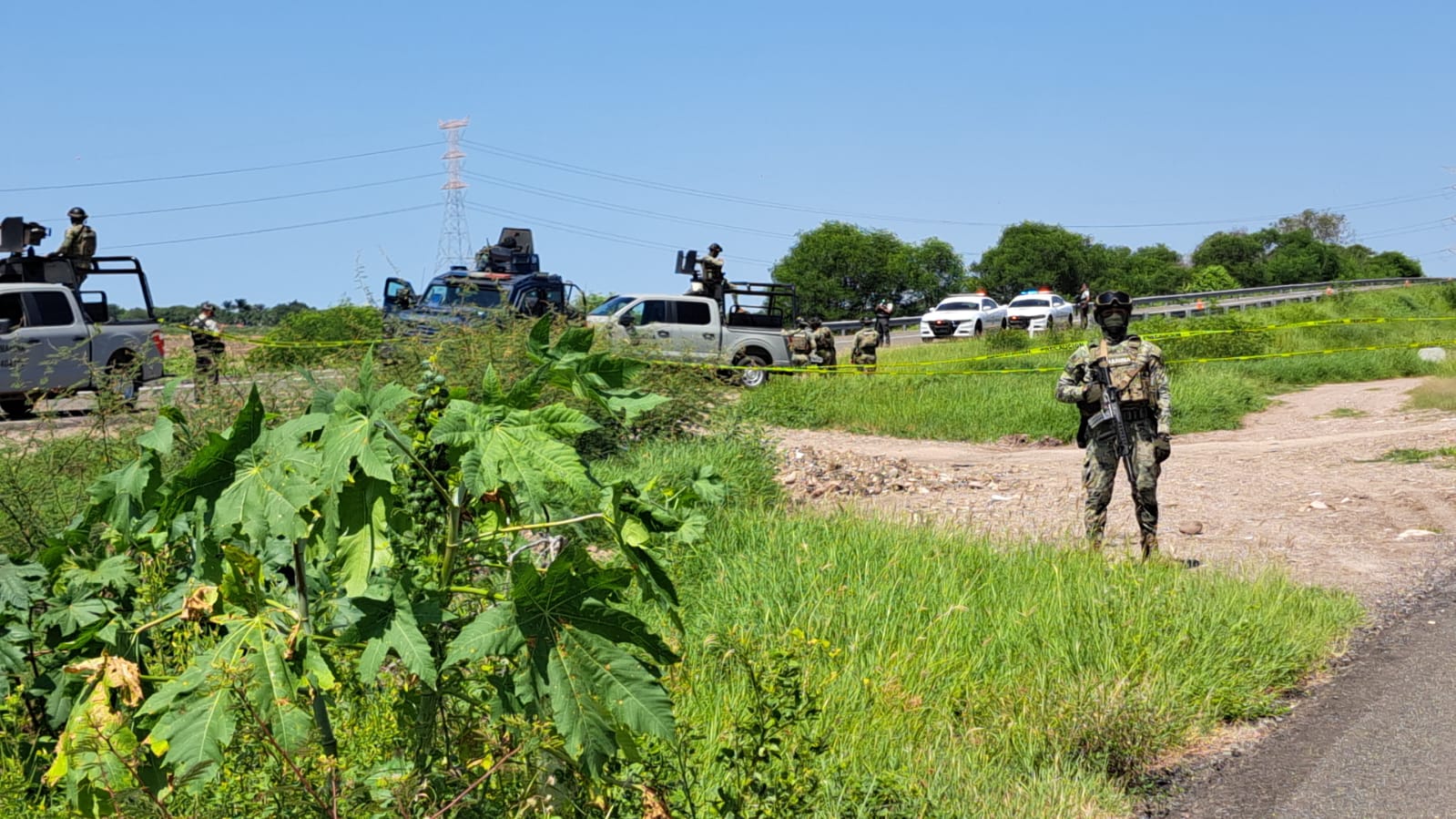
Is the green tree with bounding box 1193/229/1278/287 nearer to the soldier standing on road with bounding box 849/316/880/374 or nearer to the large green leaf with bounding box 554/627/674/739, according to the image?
the soldier standing on road with bounding box 849/316/880/374

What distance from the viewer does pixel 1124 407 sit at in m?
8.66

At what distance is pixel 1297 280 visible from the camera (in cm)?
7181

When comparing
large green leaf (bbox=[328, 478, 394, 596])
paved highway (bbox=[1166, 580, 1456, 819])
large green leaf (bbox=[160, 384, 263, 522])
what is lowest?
paved highway (bbox=[1166, 580, 1456, 819])

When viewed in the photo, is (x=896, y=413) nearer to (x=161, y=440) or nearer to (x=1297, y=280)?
(x=161, y=440)

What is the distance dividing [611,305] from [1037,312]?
21609 mm

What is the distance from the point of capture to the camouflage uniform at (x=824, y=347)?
Answer: 23844 mm

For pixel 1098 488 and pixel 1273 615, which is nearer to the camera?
pixel 1273 615

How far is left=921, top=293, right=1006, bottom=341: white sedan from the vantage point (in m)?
40.4

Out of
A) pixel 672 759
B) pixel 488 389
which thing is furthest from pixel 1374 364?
pixel 488 389

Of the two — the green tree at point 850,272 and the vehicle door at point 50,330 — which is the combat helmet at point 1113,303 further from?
the green tree at point 850,272

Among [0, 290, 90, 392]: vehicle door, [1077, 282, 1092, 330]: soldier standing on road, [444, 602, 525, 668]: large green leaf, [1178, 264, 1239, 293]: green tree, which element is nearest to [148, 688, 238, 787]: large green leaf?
[444, 602, 525, 668]: large green leaf

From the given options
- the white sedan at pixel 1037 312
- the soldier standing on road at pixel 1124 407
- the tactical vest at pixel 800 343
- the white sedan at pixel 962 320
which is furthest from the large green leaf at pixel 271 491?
the white sedan at pixel 962 320

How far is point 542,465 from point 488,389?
0.25 m

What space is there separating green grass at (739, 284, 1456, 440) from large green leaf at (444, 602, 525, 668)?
11.4m
